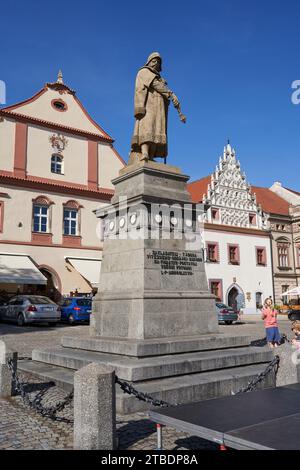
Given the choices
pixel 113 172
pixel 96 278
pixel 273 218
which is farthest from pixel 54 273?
pixel 273 218

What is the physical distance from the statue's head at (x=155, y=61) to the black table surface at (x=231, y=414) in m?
7.68

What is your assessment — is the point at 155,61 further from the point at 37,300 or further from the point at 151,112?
the point at 37,300

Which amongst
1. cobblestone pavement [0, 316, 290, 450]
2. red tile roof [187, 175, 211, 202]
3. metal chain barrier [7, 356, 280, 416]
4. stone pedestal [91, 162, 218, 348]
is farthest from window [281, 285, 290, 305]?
cobblestone pavement [0, 316, 290, 450]

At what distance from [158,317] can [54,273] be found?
68.9 ft

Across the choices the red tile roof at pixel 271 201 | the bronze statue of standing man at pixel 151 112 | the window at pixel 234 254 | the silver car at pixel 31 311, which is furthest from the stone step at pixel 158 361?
the red tile roof at pixel 271 201

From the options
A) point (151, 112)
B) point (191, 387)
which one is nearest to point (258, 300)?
point (151, 112)

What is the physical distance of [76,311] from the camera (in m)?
22.1

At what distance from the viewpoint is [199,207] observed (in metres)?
9.50

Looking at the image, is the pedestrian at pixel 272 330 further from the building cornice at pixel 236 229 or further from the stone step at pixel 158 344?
the building cornice at pixel 236 229

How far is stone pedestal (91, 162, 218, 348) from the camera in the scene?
796cm
